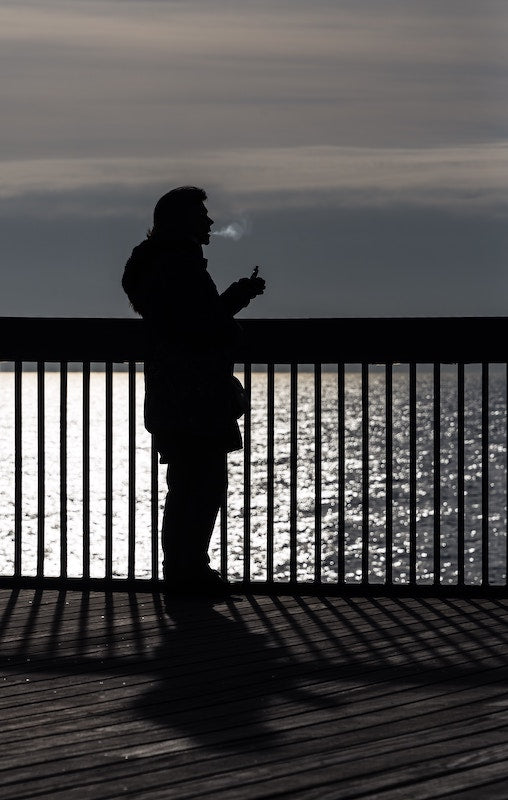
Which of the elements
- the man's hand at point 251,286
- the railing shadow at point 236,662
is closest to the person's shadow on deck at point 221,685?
the railing shadow at point 236,662

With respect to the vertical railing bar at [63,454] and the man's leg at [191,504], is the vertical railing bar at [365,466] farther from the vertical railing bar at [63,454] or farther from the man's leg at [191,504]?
the vertical railing bar at [63,454]

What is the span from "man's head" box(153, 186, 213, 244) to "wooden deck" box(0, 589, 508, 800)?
4.97ft

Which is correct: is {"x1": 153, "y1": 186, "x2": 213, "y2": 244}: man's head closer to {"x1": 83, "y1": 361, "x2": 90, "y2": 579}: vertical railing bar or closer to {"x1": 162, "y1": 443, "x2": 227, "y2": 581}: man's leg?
{"x1": 83, "y1": 361, "x2": 90, "y2": 579}: vertical railing bar

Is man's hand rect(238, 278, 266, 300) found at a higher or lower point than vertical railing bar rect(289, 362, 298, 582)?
higher

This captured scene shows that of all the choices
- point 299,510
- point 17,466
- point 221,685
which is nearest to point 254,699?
point 221,685

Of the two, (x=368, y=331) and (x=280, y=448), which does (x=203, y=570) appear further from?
(x=280, y=448)

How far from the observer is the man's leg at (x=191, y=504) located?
5.09m

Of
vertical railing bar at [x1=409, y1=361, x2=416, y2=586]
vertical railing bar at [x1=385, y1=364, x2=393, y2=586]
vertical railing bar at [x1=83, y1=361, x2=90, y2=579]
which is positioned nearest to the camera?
vertical railing bar at [x1=409, y1=361, x2=416, y2=586]

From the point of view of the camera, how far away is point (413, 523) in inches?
203

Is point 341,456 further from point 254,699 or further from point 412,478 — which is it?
point 254,699

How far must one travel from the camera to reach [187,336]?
491 centimetres

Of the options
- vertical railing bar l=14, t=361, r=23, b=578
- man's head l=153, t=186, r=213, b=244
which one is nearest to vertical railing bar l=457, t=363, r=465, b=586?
man's head l=153, t=186, r=213, b=244

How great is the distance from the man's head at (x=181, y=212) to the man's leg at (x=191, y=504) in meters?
0.87

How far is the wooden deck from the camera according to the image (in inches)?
111
